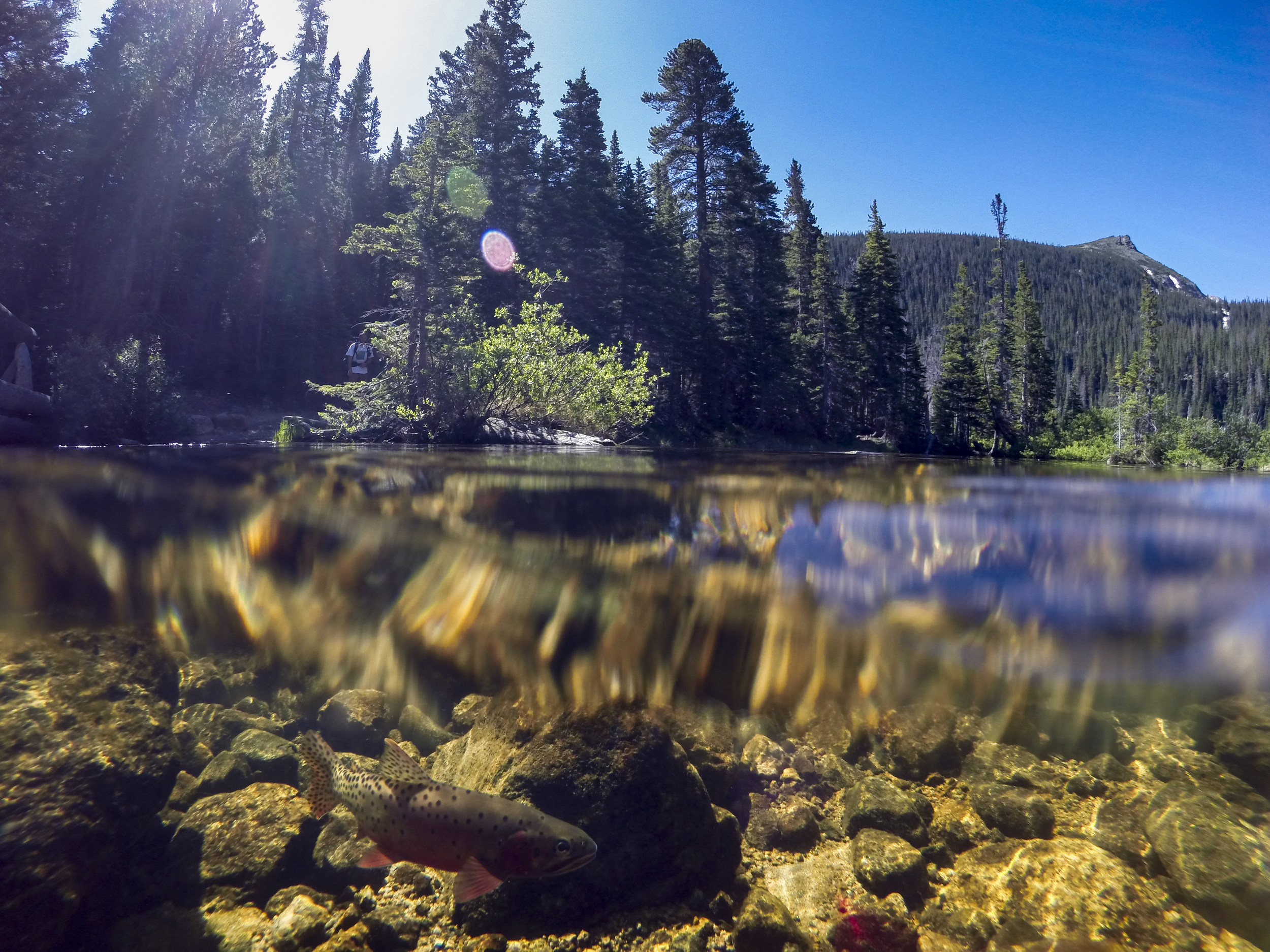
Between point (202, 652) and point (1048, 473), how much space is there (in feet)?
46.5

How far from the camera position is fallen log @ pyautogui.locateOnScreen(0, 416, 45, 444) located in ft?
40.6

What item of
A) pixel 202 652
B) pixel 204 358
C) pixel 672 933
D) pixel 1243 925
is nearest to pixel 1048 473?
pixel 1243 925

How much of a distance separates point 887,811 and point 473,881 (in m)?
2.30

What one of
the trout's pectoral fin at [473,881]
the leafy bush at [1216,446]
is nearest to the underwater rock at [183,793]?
the trout's pectoral fin at [473,881]

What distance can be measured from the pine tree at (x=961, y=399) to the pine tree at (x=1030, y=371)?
910cm

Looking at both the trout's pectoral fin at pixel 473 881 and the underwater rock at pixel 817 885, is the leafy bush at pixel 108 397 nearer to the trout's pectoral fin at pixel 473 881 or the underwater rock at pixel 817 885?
the trout's pectoral fin at pixel 473 881

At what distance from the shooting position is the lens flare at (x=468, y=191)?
2675 cm

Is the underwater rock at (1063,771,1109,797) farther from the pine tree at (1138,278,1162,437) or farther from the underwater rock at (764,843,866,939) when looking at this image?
the pine tree at (1138,278,1162,437)

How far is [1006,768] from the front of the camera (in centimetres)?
392

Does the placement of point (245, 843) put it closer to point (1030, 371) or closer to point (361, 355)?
point (361, 355)

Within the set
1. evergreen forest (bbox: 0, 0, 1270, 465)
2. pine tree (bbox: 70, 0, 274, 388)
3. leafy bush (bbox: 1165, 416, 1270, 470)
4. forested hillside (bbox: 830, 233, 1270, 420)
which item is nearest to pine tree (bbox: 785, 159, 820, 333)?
evergreen forest (bbox: 0, 0, 1270, 465)

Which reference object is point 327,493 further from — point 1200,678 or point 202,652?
point 1200,678

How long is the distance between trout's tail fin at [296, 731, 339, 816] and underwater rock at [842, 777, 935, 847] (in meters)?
2.78

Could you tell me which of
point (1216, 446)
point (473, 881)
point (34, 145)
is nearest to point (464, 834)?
point (473, 881)
